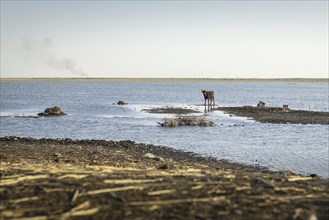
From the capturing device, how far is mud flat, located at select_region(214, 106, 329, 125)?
1684 inches

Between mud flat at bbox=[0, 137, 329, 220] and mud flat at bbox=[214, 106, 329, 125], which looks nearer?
mud flat at bbox=[0, 137, 329, 220]

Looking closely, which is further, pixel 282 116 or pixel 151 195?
pixel 282 116

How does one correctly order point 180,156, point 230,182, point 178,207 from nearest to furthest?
point 178,207 → point 230,182 → point 180,156

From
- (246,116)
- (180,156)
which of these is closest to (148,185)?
(180,156)

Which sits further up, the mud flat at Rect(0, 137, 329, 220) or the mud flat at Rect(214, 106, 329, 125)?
the mud flat at Rect(0, 137, 329, 220)

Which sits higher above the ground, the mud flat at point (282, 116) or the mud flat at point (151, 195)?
the mud flat at point (151, 195)

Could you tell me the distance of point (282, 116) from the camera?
47469 millimetres

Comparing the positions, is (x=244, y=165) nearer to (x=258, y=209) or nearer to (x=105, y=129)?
(x=258, y=209)

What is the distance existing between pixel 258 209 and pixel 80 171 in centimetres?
359

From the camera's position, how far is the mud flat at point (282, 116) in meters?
42.8

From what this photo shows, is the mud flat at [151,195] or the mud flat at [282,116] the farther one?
the mud flat at [282,116]

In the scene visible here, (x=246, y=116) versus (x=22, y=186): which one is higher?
(x=22, y=186)

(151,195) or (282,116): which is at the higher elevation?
(151,195)

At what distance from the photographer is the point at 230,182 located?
8.09m
